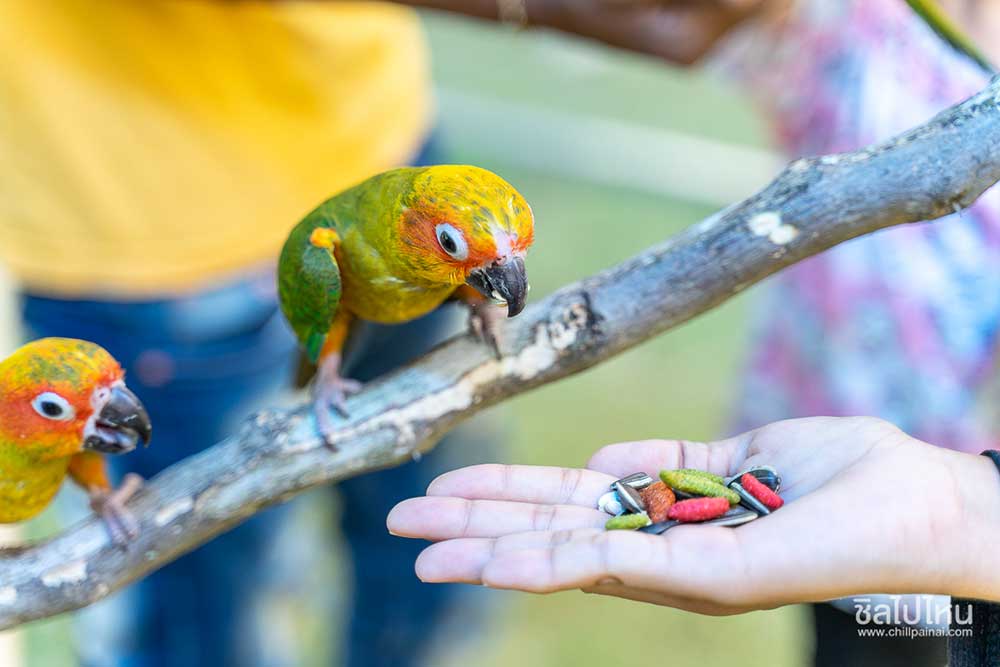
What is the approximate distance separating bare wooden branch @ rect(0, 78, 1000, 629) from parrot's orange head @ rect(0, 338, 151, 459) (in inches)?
3.6

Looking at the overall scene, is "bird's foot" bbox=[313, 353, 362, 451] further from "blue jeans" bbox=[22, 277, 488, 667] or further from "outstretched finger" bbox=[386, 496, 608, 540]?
"blue jeans" bbox=[22, 277, 488, 667]

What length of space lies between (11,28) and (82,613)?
116cm

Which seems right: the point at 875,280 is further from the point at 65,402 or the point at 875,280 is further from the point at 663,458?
the point at 65,402

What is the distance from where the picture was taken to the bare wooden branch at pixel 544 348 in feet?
3.72

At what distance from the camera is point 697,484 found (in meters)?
1.08

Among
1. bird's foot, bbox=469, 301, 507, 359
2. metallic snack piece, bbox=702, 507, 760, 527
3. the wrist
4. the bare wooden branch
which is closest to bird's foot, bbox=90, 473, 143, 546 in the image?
the bare wooden branch

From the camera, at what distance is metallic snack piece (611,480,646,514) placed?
3.52 feet

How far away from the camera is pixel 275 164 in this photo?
1.83 m

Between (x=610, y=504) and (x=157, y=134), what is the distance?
1.13 metres

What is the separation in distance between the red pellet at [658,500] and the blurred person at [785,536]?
5cm

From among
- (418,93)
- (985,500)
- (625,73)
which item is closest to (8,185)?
(418,93)

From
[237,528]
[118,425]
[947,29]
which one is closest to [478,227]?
[118,425]

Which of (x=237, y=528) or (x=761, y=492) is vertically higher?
(x=237, y=528)

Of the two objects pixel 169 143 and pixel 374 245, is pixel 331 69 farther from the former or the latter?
pixel 374 245
